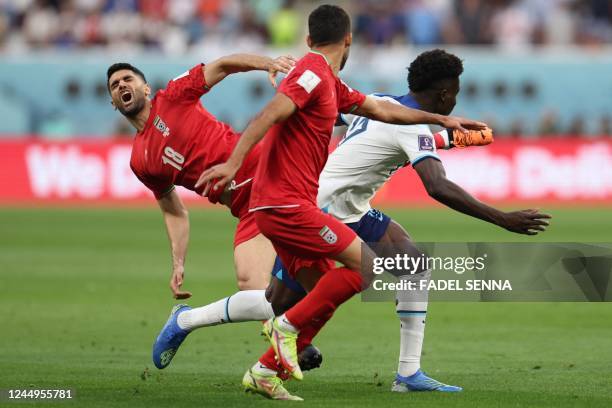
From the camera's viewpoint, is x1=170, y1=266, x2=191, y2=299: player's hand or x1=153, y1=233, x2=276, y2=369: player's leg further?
x1=170, y1=266, x2=191, y2=299: player's hand

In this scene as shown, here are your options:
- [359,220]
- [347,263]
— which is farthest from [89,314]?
[347,263]

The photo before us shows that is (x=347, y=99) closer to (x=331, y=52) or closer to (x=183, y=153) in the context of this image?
(x=331, y=52)

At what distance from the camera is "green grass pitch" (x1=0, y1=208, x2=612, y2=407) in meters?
8.06

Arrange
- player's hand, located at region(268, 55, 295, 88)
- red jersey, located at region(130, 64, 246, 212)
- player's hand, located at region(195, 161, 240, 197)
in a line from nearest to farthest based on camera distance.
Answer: player's hand, located at region(195, 161, 240, 197) → player's hand, located at region(268, 55, 295, 88) → red jersey, located at region(130, 64, 246, 212)

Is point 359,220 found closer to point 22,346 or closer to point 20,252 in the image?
point 22,346

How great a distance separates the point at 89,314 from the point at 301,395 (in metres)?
5.66

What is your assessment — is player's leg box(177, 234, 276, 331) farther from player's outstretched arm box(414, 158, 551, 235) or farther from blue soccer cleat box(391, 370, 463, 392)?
player's outstretched arm box(414, 158, 551, 235)

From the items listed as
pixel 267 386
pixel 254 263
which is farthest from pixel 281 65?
pixel 267 386

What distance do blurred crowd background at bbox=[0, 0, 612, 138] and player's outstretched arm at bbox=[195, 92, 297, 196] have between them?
956 inches

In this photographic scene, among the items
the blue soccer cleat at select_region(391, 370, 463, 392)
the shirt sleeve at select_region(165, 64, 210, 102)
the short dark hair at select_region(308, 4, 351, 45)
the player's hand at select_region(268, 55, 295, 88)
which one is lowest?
the blue soccer cleat at select_region(391, 370, 463, 392)

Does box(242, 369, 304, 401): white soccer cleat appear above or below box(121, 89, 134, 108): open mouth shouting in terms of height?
below

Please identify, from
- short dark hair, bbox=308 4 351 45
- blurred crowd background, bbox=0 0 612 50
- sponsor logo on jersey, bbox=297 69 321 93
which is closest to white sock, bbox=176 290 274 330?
sponsor logo on jersey, bbox=297 69 321 93

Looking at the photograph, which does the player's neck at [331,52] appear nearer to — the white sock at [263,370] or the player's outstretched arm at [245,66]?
the player's outstretched arm at [245,66]

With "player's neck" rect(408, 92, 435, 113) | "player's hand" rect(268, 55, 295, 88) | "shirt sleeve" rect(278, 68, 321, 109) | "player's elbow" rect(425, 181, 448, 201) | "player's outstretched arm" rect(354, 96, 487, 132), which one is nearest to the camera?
"shirt sleeve" rect(278, 68, 321, 109)
